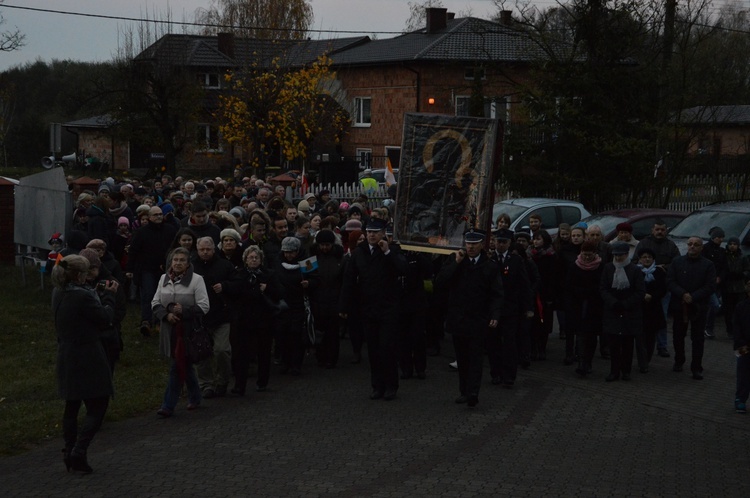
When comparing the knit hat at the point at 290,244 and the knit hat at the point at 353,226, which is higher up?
the knit hat at the point at 353,226

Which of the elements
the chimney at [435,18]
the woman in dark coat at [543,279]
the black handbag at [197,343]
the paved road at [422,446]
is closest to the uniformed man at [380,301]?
the paved road at [422,446]

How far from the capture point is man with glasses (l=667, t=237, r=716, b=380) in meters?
13.5

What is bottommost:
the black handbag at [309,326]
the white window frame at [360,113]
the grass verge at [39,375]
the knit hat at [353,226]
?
the grass verge at [39,375]

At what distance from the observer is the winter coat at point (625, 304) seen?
509 inches

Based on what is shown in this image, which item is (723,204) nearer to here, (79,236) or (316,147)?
(79,236)

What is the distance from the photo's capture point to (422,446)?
31.8 ft

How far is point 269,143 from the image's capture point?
146 ft

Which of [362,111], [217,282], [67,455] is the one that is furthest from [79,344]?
[362,111]

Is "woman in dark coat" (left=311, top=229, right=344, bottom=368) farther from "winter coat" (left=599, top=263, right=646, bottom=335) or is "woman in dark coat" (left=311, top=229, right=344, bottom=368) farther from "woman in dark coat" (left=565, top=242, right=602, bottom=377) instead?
"winter coat" (left=599, top=263, right=646, bottom=335)

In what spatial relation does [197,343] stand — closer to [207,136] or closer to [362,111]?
[207,136]

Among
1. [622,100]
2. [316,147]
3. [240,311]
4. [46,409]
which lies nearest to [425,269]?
[240,311]

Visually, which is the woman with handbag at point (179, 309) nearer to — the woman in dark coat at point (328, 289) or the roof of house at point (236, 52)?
the woman in dark coat at point (328, 289)

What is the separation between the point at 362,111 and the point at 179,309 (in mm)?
47039

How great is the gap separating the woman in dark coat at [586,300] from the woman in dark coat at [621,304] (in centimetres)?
17
